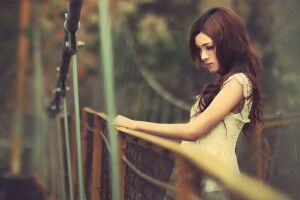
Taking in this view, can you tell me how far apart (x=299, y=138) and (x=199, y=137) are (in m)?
1.62

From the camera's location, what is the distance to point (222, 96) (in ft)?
5.20

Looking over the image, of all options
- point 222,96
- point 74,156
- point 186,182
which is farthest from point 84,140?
point 186,182

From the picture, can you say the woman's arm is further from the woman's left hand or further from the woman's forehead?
the woman's forehead

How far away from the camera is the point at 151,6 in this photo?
11.7 meters

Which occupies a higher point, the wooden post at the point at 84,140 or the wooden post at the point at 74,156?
the wooden post at the point at 84,140

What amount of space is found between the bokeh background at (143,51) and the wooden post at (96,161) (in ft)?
20.4

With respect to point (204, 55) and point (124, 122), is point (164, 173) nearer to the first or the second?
point (124, 122)

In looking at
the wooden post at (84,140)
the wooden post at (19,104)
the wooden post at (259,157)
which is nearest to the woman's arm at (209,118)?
the wooden post at (84,140)

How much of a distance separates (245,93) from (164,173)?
0.66 meters

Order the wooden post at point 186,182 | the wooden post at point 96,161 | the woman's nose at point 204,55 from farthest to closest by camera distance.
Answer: the wooden post at point 96,161, the woman's nose at point 204,55, the wooden post at point 186,182

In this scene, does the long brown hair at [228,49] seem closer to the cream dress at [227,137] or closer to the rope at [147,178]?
the cream dress at [227,137]

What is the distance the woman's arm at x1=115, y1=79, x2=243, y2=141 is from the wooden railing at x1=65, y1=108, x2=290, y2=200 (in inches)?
7.1

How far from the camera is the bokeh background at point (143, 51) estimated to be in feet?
29.7

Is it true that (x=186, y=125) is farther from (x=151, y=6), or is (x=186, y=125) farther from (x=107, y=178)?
(x=151, y=6)
